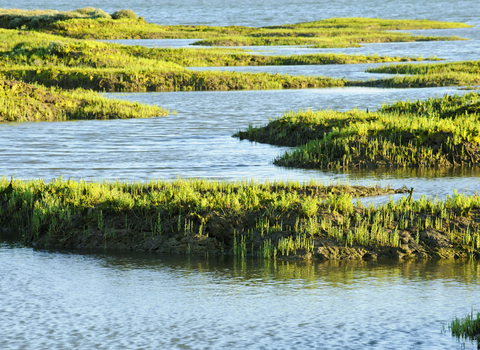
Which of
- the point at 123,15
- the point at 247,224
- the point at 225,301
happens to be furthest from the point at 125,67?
the point at 123,15

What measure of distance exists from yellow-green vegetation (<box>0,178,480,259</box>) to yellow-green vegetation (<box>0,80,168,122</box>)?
66.6 feet

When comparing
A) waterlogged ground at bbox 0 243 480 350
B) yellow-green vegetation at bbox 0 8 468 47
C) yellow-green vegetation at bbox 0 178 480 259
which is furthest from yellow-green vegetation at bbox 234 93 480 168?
yellow-green vegetation at bbox 0 8 468 47

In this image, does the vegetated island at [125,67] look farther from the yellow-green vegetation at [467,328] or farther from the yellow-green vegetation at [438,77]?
the yellow-green vegetation at [467,328]

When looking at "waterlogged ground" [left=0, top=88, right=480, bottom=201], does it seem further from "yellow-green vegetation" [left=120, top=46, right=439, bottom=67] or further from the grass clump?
the grass clump

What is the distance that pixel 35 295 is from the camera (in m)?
9.91

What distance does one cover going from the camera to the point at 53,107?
35.1m

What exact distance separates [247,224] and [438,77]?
1526 inches

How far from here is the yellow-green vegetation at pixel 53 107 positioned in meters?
33.8

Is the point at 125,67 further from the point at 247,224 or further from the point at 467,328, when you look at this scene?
the point at 467,328

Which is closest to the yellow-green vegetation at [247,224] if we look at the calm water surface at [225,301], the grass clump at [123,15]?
the calm water surface at [225,301]

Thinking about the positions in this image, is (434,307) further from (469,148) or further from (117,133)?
(117,133)

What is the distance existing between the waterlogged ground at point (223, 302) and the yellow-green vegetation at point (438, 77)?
37947 millimetres

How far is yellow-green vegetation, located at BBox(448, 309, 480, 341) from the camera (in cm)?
816

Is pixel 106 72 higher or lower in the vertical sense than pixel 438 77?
higher
